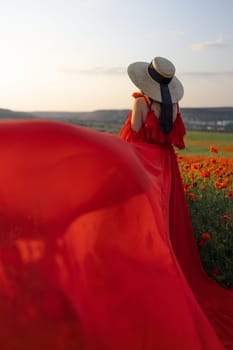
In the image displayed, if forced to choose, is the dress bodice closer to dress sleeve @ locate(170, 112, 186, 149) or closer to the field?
dress sleeve @ locate(170, 112, 186, 149)

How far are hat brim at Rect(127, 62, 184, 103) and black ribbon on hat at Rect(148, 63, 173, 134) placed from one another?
0.11 feet

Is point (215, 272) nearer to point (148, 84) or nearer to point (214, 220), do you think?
point (214, 220)

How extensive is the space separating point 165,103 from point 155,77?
9.8 inches

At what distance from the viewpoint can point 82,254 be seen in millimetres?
3398

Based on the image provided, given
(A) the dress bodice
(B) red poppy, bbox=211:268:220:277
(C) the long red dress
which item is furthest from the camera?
(B) red poppy, bbox=211:268:220:277

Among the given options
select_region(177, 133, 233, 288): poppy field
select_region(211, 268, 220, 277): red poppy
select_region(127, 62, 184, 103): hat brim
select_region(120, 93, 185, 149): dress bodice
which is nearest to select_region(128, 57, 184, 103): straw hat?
select_region(127, 62, 184, 103): hat brim

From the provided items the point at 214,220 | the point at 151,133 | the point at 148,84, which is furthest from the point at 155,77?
the point at 214,220

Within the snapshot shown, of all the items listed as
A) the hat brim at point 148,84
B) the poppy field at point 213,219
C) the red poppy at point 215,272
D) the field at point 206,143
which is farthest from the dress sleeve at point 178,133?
the field at point 206,143

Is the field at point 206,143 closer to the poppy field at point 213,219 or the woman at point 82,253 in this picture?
the poppy field at point 213,219

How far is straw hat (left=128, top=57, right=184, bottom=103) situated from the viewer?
514 cm

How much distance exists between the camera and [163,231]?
3746mm

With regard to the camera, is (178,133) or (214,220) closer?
(178,133)

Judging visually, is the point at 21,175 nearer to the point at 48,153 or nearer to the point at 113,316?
the point at 48,153

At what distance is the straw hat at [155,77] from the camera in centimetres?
514
